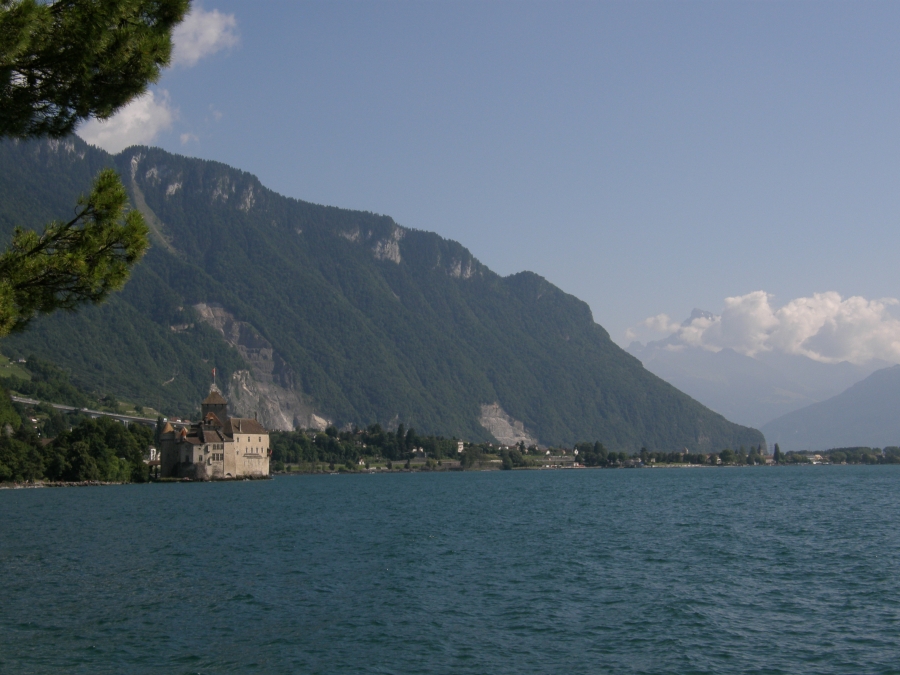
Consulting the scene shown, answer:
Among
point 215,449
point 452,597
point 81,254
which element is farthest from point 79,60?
point 215,449

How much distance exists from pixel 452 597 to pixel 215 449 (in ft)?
384

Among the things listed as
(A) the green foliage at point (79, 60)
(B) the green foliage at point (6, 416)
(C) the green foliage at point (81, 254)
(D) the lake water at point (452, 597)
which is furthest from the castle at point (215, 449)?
(A) the green foliage at point (79, 60)

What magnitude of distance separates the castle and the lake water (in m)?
81.2

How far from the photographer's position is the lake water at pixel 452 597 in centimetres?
2202

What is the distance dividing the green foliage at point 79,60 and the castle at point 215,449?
127629mm

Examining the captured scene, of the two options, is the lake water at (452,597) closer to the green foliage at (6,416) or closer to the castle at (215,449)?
the green foliage at (6,416)

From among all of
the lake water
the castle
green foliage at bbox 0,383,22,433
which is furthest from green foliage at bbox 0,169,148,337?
the castle

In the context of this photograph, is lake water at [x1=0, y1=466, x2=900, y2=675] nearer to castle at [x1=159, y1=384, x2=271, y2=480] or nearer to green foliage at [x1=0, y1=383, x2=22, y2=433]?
green foliage at [x1=0, y1=383, x2=22, y2=433]

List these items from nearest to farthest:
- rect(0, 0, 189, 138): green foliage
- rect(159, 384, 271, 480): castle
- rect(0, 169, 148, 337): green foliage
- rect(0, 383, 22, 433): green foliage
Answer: rect(0, 0, 189, 138): green foliage < rect(0, 169, 148, 337): green foliage < rect(0, 383, 22, 433): green foliage < rect(159, 384, 271, 480): castle

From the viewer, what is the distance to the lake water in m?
22.0

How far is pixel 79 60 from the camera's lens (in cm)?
1452

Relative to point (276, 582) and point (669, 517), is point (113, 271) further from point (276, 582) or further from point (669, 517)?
point (669, 517)

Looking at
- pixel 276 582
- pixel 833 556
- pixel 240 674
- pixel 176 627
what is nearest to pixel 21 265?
pixel 240 674

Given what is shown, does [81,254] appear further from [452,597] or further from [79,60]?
[452,597]
